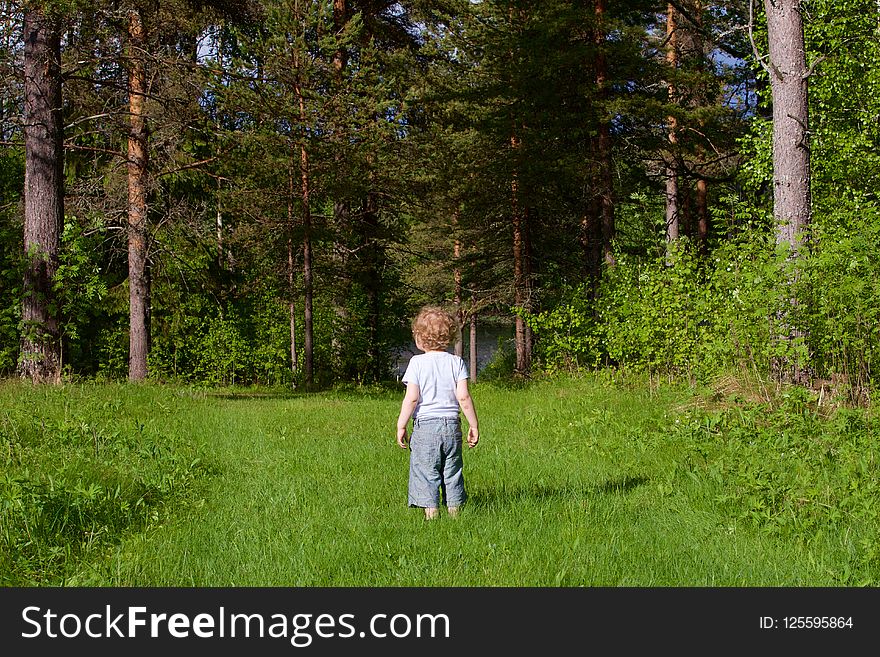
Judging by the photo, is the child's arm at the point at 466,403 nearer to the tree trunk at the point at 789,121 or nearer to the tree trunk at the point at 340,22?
the tree trunk at the point at 789,121

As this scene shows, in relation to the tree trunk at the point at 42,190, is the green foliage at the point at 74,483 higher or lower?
lower

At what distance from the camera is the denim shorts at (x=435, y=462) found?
5.77 metres

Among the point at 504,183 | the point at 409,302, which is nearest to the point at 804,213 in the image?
the point at 504,183

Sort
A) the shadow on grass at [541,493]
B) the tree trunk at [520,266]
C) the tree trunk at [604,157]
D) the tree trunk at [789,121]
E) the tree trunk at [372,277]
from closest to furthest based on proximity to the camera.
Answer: the shadow on grass at [541,493] < the tree trunk at [789,121] < the tree trunk at [604,157] < the tree trunk at [520,266] < the tree trunk at [372,277]

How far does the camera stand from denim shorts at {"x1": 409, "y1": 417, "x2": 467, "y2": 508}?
5.77 m

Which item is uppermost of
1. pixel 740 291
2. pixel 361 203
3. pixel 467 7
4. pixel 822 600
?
pixel 467 7

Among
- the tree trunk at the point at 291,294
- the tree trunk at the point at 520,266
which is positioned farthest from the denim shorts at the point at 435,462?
the tree trunk at the point at 520,266

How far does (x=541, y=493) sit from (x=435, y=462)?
4.17 feet

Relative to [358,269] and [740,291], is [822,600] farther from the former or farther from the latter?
[358,269]

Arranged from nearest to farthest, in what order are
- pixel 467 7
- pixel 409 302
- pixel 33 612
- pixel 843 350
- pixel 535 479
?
pixel 33 612 < pixel 535 479 < pixel 843 350 < pixel 467 7 < pixel 409 302

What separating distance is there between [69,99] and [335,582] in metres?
17.5

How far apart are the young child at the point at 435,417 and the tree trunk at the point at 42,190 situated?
8.93 meters

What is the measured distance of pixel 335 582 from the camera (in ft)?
14.3

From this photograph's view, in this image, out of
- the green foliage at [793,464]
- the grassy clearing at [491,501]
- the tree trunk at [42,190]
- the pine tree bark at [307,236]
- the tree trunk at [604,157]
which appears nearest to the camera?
the grassy clearing at [491,501]
